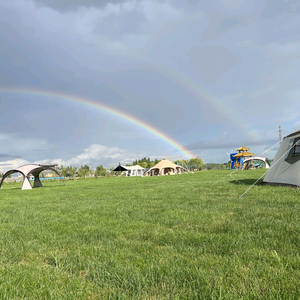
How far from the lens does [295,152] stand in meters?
9.57

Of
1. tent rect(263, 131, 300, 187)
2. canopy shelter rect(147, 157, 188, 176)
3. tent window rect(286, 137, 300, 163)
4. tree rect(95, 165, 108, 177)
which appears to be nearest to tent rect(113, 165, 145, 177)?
tree rect(95, 165, 108, 177)

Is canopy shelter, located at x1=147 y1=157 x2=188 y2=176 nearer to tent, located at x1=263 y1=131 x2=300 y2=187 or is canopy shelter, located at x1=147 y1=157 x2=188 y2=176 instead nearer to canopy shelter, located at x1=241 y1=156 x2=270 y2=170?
canopy shelter, located at x1=241 y1=156 x2=270 y2=170

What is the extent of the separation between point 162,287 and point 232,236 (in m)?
1.81

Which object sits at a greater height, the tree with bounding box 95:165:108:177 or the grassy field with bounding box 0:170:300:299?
the tree with bounding box 95:165:108:177

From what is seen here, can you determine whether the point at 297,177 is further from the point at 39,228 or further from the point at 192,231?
the point at 39,228

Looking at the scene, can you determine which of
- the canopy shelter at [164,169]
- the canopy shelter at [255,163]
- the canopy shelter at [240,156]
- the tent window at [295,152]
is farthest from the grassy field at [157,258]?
the canopy shelter at [240,156]

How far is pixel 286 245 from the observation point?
3.11m

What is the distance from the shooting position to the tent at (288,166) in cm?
924

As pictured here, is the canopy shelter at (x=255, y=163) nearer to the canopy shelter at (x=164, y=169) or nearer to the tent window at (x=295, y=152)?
the canopy shelter at (x=164, y=169)

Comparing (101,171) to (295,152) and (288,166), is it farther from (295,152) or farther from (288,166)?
(295,152)

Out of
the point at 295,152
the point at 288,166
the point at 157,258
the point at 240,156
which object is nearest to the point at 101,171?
the point at 240,156

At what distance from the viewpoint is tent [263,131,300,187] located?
9242mm

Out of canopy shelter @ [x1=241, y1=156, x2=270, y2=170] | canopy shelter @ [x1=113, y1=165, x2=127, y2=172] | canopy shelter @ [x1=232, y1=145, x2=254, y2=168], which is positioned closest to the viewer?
canopy shelter @ [x1=241, y1=156, x2=270, y2=170]

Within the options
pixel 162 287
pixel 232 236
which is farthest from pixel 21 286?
pixel 232 236
